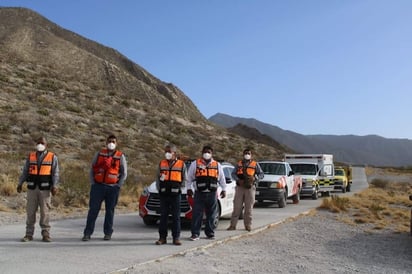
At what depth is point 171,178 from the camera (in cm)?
1027

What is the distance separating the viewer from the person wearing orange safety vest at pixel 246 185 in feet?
41.2

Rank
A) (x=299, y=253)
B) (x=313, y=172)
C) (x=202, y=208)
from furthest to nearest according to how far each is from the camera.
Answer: (x=313, y=172), (x=202, y=208), (x=299, y=253)

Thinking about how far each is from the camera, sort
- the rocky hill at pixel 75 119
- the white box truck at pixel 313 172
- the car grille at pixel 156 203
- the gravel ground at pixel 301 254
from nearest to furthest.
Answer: the gravel ground at pixel 301 254 < the car grille at pixel 156 203 < the white box truck at pixel 313 172 < the rocky hill at pixel 75 119

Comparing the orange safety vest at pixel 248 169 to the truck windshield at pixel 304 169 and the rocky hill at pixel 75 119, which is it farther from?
the truck windshield at pixel 304 169

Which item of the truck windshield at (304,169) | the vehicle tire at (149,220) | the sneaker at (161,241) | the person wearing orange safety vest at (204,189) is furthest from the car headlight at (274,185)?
the sneaker at (161,241)

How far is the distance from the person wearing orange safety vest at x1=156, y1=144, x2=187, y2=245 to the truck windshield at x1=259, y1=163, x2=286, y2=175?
37.6 feet

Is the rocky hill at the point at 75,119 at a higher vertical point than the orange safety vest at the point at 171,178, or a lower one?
higher

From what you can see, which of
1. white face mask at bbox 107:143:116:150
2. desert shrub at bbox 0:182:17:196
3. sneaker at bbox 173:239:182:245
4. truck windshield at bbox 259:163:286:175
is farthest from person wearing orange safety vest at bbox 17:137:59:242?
truck windshield at bbox 259:163:286:175

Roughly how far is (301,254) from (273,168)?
11.8 meters

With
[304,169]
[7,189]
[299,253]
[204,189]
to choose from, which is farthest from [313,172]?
[299,253]

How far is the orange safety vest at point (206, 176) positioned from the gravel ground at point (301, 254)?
1.20m

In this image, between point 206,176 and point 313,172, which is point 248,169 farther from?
point 313,172

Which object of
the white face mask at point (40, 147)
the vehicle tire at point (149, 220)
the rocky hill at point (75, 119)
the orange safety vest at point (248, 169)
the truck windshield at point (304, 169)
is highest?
the rocky hill at point (75, 119)

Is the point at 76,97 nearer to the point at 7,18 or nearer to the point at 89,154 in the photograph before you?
the point at 89,154
